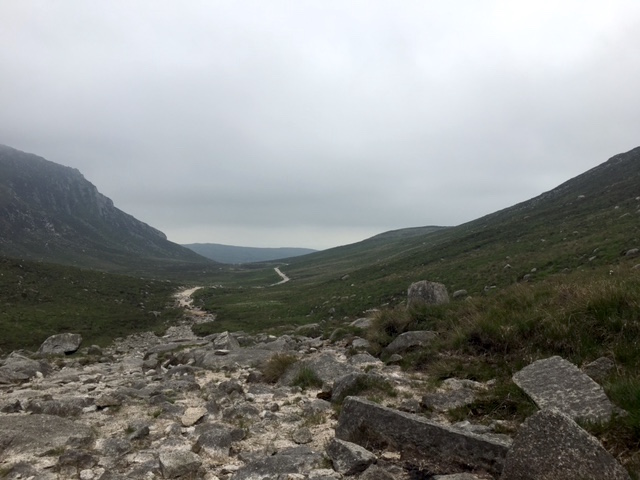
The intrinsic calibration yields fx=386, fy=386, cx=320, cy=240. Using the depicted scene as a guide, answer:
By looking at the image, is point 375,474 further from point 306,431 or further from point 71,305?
point 71,305

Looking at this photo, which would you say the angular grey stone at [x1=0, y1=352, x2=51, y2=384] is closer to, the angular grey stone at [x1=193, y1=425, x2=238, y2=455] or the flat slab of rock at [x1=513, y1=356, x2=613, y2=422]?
the angular grey stone at [x1=193, y1=425, x2=238, y2=455]

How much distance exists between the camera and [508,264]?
32.9 metres

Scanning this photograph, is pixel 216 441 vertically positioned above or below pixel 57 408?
below

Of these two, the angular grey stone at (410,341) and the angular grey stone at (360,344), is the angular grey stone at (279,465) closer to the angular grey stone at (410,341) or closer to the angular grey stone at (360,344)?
the angular grey stone at (410,341)

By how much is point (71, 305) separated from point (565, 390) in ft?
167

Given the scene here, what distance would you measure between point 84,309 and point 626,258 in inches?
1968

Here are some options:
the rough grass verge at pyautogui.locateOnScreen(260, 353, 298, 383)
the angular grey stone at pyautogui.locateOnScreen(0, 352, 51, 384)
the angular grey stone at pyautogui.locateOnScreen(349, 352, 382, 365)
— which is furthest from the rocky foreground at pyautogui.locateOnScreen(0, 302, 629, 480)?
the angular grey stone at pyautogui.locateOnScreen(0, 352, 51, 384)

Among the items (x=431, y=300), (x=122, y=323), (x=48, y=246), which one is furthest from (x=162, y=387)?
(x=48, y=246)

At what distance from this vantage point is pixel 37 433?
6.96m

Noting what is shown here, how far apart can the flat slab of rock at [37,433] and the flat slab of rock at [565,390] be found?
7.66 m

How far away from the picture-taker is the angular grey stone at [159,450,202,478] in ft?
18.0

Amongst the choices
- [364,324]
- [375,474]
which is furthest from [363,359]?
[375,474]

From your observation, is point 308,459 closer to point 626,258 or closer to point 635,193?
point 626,258

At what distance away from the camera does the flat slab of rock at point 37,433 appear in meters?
6.45
